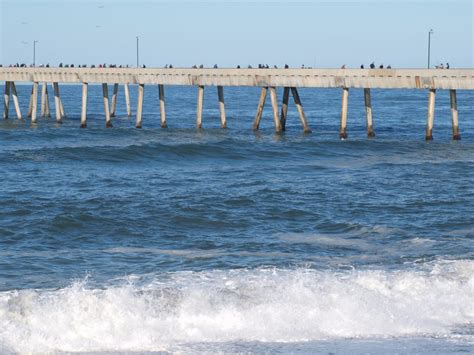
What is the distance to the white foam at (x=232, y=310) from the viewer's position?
1489 centimetres

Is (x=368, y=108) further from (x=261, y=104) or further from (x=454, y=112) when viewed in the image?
(x=261, y=104)

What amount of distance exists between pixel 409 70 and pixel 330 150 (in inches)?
A: 180

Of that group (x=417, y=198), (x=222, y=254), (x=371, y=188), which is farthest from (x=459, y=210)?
(x=222, y=254)

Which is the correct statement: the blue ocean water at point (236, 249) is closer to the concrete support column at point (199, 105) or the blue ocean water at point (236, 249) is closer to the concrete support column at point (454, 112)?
the concrete support column at point (454, 112)

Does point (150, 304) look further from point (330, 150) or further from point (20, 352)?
point (330, 150)

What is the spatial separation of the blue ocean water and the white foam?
33 millimetres

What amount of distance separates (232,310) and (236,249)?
5.33 m

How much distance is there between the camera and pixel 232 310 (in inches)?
627

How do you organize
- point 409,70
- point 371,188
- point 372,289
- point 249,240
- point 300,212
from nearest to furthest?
point 372,289
point 249,240
point 300,212
point 371,188
point 409,70

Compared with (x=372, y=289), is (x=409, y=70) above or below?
above

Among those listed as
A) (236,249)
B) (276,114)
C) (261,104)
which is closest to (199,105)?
(261,104)

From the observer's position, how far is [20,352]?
14141 mm

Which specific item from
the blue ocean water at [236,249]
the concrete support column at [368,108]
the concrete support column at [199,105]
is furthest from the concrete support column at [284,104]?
the blue ocean water at [236,249]

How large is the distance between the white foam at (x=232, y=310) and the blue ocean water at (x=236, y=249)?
0.03 metres
